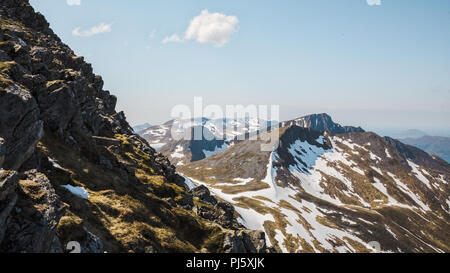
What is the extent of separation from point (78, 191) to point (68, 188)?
1.03m

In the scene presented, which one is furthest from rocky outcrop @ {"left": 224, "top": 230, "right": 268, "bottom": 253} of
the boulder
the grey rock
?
the grey rock

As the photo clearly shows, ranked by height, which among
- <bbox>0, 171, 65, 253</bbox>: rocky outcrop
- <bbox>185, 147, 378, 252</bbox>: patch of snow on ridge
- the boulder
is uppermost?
the boulder

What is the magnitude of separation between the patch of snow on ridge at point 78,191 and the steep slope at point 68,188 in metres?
0.12

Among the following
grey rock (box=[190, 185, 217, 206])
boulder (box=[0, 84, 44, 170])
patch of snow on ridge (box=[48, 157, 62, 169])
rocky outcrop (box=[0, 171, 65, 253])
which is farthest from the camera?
grey rock (box=[190, 185, 217, 206])

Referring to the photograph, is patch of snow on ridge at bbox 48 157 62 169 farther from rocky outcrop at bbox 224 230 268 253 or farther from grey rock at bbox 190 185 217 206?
grey rock at bbox 190 185 217 206

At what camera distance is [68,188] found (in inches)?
928

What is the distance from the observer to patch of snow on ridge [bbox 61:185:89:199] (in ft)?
77.3

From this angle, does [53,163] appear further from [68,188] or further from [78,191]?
[78,191]

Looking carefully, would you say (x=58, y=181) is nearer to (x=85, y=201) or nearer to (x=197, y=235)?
(x=85, y=201)

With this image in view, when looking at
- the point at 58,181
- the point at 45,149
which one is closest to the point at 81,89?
the point at 45,149

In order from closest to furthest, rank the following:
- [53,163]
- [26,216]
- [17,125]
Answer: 1. [26,216]
2. [17,125]
3. [53,163]

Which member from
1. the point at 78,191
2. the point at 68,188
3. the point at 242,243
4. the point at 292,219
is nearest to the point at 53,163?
the point at 68,188

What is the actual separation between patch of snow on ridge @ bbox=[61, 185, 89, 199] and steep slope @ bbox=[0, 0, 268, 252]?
119mm

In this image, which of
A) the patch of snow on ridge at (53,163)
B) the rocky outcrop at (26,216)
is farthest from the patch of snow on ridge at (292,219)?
the rocky outcrop at (26,216)
